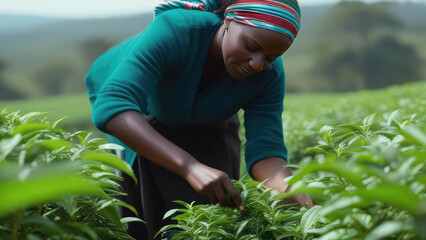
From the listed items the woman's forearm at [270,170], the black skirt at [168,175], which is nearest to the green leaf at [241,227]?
the woman's forearm at [270,170]

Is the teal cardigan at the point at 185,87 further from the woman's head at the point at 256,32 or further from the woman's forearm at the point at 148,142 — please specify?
the woman's head at the point at 256,32

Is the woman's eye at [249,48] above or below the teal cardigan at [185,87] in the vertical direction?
above

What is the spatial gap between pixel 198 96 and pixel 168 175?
50 cm

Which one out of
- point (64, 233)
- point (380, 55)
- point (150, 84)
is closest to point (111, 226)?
point (64, 233)

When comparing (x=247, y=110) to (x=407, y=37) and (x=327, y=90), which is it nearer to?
(x=327, y=90)

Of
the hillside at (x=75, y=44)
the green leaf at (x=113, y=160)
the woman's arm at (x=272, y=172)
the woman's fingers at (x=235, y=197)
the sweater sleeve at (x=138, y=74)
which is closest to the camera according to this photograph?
the green leaf at (x=113, y=160)

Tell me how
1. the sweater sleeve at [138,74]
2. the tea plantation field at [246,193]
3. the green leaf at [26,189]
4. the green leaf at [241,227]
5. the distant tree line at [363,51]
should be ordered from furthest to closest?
the distant tree line at [363,51], the sweater sleeve at [138,74], the green leaf at [241,227], the tea plantation field at [246,193], the green leaf at [26,189]

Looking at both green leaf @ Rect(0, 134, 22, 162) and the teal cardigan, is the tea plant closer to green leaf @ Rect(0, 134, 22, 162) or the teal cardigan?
green leaf @ Rect(0, 134, 22, 162)

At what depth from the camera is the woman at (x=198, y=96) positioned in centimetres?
169

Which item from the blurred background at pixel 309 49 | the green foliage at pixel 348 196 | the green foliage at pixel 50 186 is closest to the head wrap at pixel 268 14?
the green foliage at pixel 348 196

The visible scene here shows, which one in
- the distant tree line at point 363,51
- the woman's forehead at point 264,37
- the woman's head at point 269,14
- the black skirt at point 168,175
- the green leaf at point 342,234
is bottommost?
the black skirt at point 168,175

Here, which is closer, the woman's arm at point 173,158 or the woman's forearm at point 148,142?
the woman's arm at point 173,158

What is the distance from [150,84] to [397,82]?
13.0 meters

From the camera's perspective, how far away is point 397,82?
44.7ft
